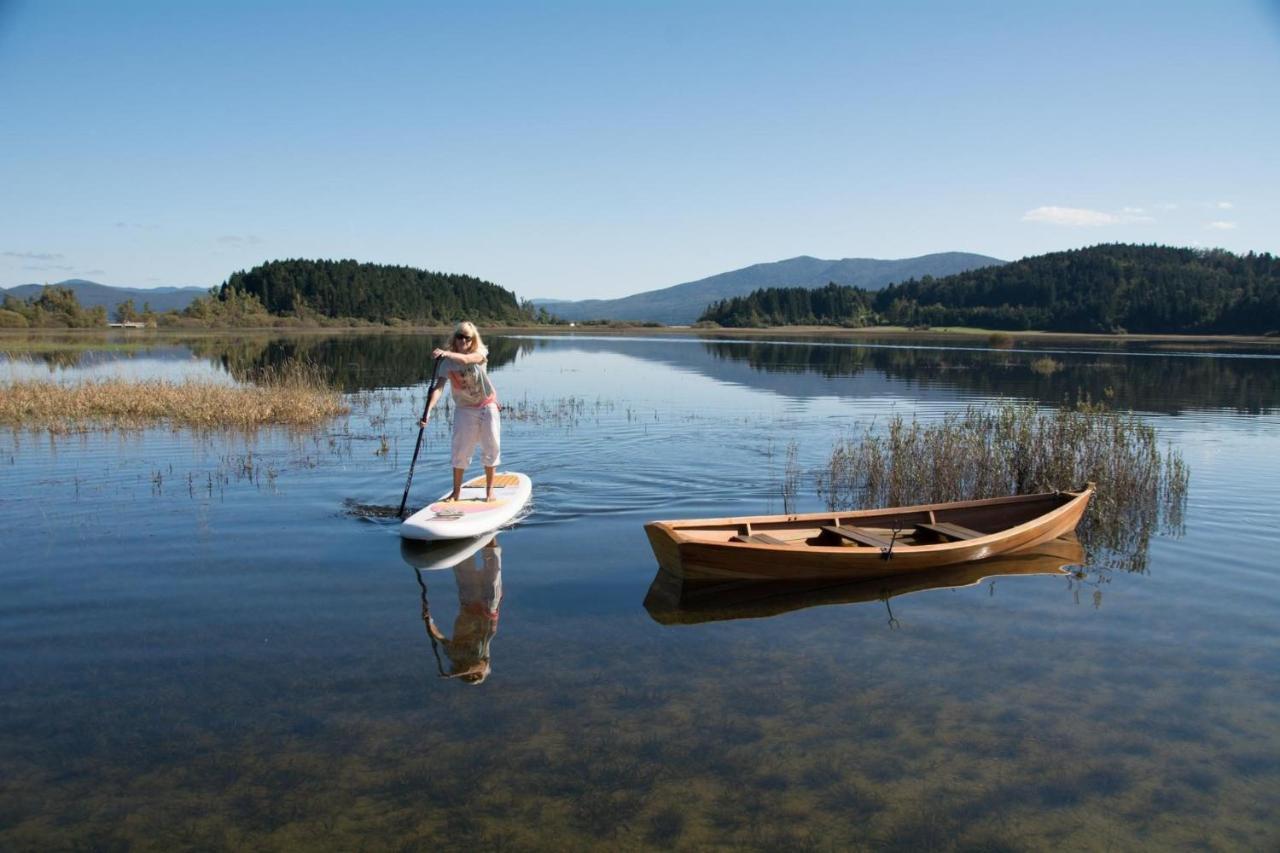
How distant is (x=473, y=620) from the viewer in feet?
30.0

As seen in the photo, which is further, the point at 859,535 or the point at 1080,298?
the point at 1080,298

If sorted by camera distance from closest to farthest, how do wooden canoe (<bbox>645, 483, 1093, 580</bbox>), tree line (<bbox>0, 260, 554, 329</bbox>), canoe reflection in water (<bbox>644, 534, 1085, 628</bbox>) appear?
canoe reflection in water (<bbox>644, 534, 1085, 628</bbox>) < wooden canoe (<bbox>645, 483, 1093, 580</bbox>) < tree line (<bbox>0, 260, 554, 329</bbox>)

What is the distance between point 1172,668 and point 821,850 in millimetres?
4888

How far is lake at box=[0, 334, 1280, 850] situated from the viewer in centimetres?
567

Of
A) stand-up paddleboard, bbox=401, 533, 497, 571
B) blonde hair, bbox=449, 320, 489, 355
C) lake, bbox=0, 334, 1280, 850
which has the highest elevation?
blonde hair, bbox=449, 320, 489, 355

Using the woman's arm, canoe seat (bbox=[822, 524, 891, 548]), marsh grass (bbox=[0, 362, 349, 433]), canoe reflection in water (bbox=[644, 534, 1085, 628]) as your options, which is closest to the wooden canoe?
canoe seat (bbox=[822, 524, 891, 548])

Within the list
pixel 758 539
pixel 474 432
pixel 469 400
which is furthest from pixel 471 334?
pixel 758 539

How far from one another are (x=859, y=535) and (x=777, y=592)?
5.16 feet

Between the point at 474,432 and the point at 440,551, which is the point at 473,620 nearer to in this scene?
the point at 440,551

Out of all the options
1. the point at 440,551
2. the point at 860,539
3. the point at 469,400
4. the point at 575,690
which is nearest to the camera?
the point at 575,690

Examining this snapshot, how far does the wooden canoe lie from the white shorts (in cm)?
360

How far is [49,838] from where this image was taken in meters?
5.29

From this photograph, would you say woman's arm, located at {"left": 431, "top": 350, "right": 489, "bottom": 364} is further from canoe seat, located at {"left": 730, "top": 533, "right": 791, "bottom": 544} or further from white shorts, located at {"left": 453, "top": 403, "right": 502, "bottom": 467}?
canoe seat, located at {"left": 730, "top": 533, "right": 791, "bottom": 544}

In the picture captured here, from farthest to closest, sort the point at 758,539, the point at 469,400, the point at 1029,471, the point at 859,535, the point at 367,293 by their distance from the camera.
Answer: the point at 367,293, the point at 1029,471, the point at 469,400, the point at 859,535, the point at 758,539
